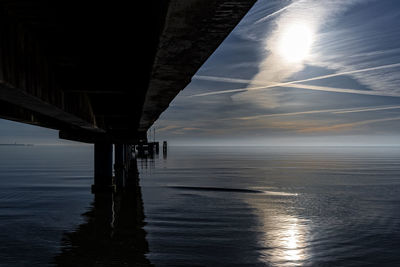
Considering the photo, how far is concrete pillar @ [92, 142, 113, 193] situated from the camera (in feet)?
79.5

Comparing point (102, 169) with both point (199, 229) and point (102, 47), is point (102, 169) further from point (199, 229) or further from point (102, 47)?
point (102, 47)

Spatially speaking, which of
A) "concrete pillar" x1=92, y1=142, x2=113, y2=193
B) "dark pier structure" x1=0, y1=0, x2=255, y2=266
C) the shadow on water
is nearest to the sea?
the shadow on water

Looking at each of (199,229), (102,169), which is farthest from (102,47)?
(102,169)

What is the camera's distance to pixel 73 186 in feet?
104

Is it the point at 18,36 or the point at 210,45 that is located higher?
the point at 18,36

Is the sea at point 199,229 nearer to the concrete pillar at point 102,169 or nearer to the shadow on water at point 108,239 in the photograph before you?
the shadow on water at point 108,239

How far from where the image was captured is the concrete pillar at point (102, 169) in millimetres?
24234

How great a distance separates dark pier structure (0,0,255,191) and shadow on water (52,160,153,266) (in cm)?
523

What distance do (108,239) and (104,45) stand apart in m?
10.1

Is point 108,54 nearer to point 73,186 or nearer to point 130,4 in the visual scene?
point 130,4

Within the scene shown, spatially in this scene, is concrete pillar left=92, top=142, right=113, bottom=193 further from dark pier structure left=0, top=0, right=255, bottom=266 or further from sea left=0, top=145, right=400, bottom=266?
dark pier structure left=0, top=0, right=255, bottom=266

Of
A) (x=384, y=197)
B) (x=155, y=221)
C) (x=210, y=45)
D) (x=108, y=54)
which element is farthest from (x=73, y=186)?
(x=210, y=45)

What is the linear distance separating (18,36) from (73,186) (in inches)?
1144

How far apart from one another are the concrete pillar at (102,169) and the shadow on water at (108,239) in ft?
8.40
